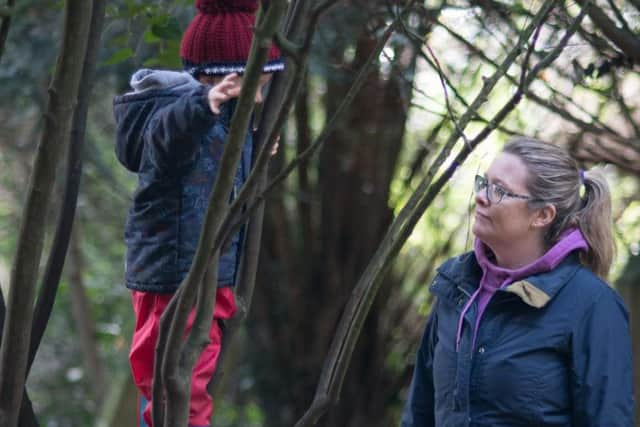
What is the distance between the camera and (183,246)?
7.95ft

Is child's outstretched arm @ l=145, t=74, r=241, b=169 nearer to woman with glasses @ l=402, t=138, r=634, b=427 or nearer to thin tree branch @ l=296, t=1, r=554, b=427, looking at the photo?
thin tree branch @ l=296, t=1, r=554, b=427

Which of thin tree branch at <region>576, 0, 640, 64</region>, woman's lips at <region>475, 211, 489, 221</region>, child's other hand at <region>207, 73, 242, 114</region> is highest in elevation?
thin tree branch at <region>576, 0, 640, 64</region>

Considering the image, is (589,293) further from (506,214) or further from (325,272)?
(325,272)

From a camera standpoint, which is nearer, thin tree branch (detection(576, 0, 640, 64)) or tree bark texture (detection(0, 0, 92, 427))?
tree bark texture (detection(0, 0, 92, 427))

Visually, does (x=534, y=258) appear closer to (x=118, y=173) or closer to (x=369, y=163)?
(x=369, y=163)

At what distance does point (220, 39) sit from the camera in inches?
93.8

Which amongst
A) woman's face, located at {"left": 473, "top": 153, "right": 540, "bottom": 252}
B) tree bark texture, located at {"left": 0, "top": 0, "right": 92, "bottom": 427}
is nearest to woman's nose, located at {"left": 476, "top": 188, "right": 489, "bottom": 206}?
woman's face, located at {"left": 473, "top": 153, "right": 540, "bottom": 252}

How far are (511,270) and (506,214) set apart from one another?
0.43ft

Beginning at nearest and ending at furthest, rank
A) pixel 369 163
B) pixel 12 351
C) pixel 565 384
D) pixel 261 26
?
pixel 261 26
pixel 12 351
pixel 565 384
pixel 369 163

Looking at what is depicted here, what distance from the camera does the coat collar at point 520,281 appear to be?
90.9 inches

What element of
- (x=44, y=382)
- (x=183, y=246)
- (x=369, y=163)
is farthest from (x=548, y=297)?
(x=44, y=382)

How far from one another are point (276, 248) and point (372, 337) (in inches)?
34.7

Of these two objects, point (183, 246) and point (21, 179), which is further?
point (21, 179)

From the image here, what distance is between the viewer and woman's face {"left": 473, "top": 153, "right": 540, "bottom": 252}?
246 centimetres
